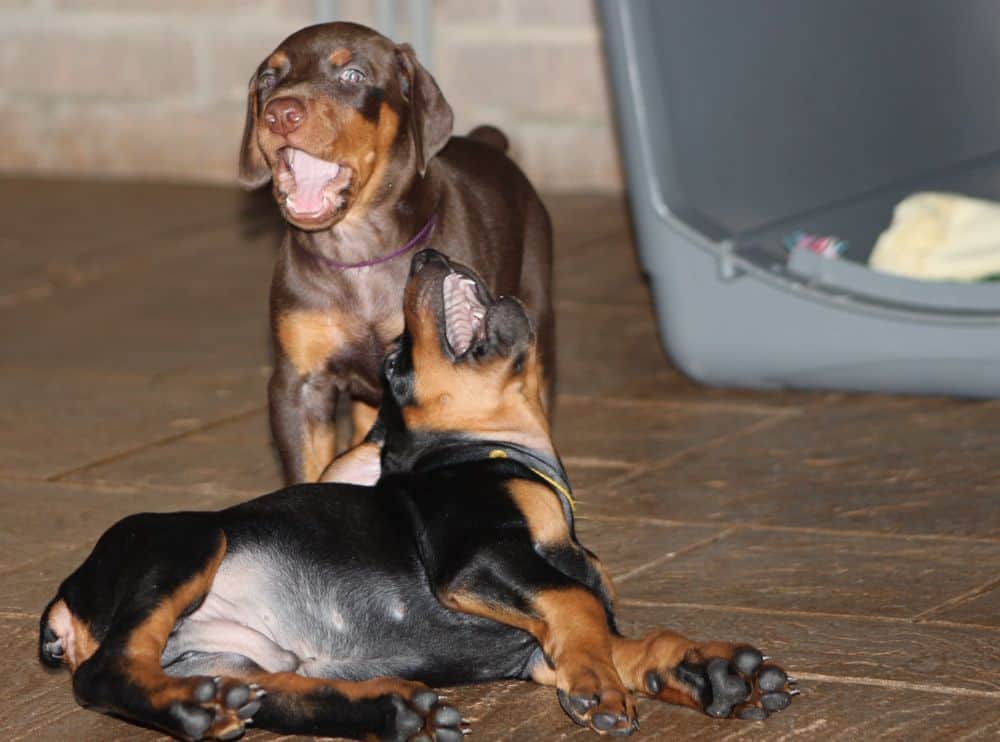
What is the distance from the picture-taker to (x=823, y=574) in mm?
4004

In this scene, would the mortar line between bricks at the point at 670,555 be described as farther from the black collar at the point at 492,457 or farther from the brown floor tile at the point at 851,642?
the black collar at the point at 492,457

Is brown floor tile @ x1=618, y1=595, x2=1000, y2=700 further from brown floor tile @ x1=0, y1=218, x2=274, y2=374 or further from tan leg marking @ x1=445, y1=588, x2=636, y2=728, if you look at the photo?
brown floor tile @ x1=0, y1=218, x2=274, y2=374

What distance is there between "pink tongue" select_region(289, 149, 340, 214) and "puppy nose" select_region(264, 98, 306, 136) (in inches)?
9.0

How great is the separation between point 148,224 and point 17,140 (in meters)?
1.73

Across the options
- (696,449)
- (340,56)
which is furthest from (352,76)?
(696,449)

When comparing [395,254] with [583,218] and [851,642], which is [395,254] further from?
[583,218]

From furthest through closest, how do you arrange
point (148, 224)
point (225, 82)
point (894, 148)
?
point (225, 82) → point (148, 224) → point (894, 148)

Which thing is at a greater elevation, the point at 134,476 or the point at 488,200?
the point at 488,200

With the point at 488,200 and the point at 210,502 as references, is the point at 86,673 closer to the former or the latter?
the point at 210,502

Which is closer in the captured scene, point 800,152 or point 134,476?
point 134,476

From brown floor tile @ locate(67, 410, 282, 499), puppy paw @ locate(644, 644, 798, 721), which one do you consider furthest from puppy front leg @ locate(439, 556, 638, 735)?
brown floor tile @ locate(67, 410, 282, 499)

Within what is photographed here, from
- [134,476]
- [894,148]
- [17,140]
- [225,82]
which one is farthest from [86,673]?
[17,140]

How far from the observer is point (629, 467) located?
16.2 feet

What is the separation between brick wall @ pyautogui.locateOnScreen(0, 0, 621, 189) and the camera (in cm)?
870
